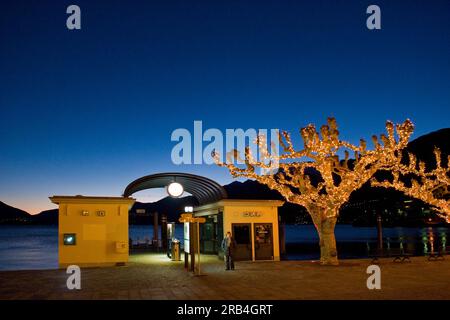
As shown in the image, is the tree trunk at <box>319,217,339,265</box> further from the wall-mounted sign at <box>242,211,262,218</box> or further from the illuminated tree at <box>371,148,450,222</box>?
the wall-mounted sign at <box>242,211,262,218</box>

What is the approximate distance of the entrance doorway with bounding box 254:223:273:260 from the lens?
Answer: 22719 mm

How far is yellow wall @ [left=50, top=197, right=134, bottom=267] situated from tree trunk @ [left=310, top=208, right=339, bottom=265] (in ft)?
28.4

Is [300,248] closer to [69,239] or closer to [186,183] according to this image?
[186,183]

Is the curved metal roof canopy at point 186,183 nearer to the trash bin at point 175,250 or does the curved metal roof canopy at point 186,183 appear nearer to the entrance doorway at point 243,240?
the entrance doorway at point 243,240

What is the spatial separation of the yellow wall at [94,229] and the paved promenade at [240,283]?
177cm

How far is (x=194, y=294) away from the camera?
460 inches

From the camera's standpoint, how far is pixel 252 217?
74.9 ft

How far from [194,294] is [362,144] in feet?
35.5

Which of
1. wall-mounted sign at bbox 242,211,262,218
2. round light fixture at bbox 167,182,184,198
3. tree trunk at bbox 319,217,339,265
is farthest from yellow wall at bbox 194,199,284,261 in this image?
tree trunk at bbox 319,217,339,265

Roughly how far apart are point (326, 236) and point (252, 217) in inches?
169

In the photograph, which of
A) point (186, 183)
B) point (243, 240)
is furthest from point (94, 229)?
point (243, 240)

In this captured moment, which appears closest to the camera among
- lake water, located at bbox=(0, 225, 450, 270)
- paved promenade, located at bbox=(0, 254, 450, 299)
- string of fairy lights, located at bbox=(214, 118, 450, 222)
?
paved promenade, located at bbox=(0, 254, 450, 299)

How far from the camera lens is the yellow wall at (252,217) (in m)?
22.4
